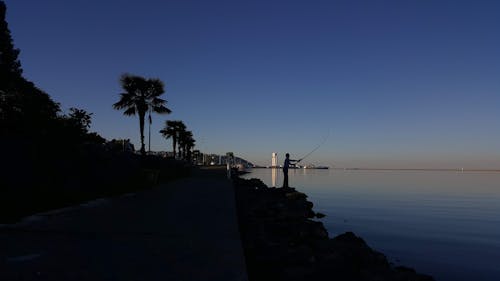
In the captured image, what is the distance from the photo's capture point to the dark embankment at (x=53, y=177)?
958 cm

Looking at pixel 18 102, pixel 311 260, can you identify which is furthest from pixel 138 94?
pixel 311 260

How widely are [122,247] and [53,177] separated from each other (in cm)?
710

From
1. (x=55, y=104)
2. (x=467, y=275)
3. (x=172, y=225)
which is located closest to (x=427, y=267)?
(x=467, y=275)

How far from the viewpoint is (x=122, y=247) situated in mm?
5797

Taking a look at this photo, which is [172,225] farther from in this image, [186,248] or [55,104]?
[55,104]

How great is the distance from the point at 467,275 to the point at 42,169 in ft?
39.4

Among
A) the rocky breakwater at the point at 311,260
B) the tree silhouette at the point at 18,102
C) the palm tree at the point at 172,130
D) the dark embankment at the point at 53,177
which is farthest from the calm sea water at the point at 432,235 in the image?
the palm tree at the point at 172,130

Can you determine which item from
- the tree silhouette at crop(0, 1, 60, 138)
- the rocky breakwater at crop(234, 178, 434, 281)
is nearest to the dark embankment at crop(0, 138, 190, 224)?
the tree silhouette at crop(0, 1, 60, 138)

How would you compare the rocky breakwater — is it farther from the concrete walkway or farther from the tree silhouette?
the tree silhouette

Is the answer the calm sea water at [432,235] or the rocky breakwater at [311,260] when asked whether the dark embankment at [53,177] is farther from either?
the calm sea water at [432,235]

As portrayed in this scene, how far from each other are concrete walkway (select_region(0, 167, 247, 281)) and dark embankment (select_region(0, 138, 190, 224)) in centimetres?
109

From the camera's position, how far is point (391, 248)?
13.9 meters

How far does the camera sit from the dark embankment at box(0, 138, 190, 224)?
958 centimetres

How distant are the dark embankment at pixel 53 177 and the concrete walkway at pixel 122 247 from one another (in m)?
1.09
